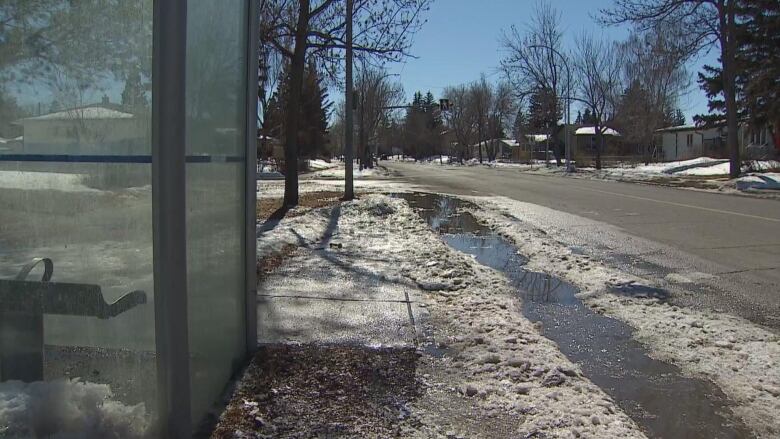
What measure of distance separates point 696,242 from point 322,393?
8250 mm

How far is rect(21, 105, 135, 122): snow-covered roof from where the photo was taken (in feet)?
8.61

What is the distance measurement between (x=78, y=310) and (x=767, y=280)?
7.28m

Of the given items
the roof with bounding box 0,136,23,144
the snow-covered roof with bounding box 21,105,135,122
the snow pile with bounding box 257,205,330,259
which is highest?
the snow-covered roof with bounding box 21,105,135,122

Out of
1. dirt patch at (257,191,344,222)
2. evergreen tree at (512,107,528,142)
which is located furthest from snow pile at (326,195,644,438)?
evergreen tree at (512,107,528,142)

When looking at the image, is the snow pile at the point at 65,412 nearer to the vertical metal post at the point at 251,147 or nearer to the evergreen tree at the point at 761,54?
the vertical metal post at the point at 251,147

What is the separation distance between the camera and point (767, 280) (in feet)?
23.3

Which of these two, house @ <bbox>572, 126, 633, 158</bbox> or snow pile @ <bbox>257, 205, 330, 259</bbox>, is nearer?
snow pile @ <bbox>257, 205, 330, 259</bbox>

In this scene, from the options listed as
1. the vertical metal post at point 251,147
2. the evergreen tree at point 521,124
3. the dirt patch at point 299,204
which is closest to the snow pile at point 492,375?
the vertical metal post at point 251,147

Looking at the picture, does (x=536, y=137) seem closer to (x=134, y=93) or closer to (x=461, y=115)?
(x=461, y=115)

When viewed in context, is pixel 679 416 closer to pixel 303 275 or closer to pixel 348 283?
pixel 348 283

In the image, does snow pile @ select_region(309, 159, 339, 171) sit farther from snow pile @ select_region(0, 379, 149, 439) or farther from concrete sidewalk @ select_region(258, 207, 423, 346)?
snow pile @ select_region(0, 379, 149, 439)

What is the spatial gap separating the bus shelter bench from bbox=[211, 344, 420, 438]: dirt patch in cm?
91

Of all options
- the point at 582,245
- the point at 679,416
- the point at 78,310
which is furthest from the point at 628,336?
the point at 582,245

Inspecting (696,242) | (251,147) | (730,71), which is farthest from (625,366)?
(730,71)
